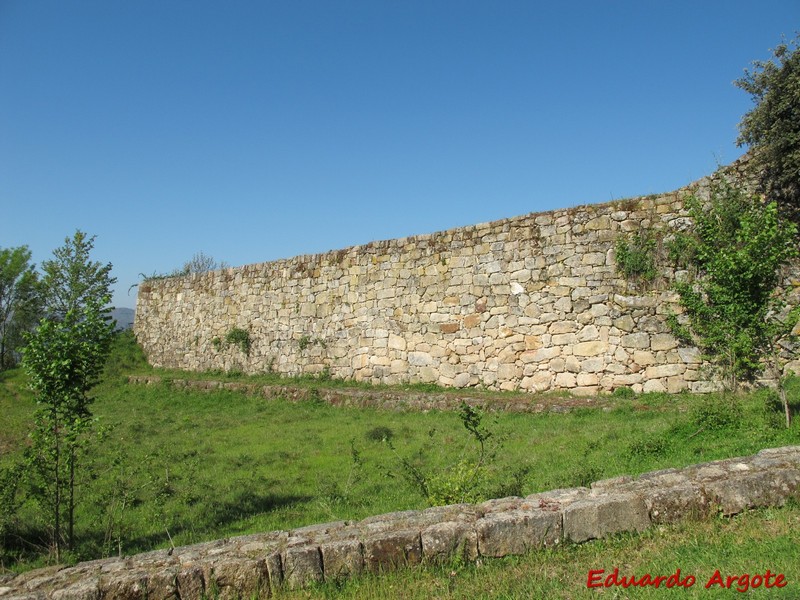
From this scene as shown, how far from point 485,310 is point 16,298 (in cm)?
2739

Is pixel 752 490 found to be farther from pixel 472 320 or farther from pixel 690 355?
pixel 472 320

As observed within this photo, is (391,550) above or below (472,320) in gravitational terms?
below

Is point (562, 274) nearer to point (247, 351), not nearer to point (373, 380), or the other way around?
point (373, 380)

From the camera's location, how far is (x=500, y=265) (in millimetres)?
13602

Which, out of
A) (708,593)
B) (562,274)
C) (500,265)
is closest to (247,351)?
(500,265)

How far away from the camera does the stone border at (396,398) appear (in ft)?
37.7

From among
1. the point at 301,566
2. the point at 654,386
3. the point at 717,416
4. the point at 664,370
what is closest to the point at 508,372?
A: the point at 654,386

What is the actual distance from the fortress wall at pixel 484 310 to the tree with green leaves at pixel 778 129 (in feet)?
3.69

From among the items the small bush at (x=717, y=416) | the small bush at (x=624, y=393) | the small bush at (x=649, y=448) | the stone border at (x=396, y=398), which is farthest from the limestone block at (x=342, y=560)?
the small bush at (x=624, y=393)

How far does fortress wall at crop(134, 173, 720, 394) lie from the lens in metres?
11.7

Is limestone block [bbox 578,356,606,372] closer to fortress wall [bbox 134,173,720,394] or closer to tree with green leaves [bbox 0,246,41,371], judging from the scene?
fortress wall [bbox 134,173,720,394]

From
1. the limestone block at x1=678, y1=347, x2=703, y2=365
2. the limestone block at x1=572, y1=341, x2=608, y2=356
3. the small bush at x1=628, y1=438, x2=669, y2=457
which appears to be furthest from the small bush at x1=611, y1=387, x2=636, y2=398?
the small bush at x1=628, y1=438, x2=669, y2=457

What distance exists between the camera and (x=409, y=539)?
428 cm

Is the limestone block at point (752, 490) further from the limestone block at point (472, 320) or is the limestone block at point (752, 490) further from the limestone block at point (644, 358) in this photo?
the limestone block at point (472, 320)
